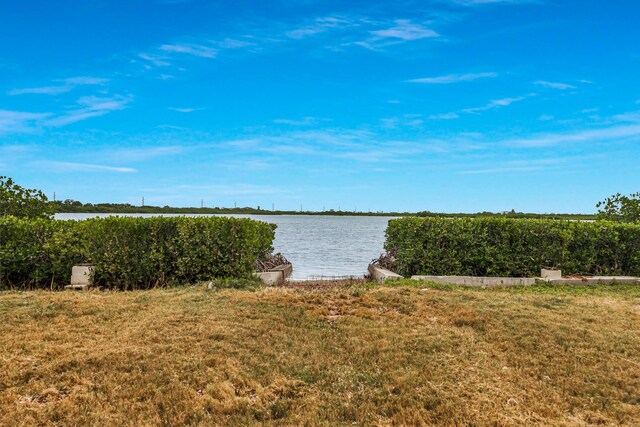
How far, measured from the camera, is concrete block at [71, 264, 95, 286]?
928cm

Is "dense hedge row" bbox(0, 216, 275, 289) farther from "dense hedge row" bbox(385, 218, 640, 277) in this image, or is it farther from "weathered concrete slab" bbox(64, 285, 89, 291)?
"dense hedge row" bbox(385, 218, 640, 277)

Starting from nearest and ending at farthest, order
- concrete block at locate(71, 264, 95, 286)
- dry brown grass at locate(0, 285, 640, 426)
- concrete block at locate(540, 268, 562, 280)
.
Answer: dry brown grass at locate(0, 285, 640, 426) < concrete block at locate(71, 264, 95, 286) < concrete block at locate(540, 268, 562, 280)

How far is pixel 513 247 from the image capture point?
11125 mm

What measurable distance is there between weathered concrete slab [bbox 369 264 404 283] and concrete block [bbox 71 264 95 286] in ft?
21.2

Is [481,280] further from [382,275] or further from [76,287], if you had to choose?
[76,287]

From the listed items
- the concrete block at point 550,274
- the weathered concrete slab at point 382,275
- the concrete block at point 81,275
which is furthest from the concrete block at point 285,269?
the concrete block at point 550,274

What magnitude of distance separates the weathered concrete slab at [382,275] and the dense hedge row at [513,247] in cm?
45

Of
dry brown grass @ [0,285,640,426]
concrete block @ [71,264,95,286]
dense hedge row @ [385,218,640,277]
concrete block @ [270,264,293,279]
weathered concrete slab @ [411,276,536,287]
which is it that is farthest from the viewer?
concrete block @ [270,264,293,279]

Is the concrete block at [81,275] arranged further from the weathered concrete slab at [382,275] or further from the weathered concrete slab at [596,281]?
the weathered concrete slab at [596,281]

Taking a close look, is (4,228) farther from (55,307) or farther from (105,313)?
(105,313)

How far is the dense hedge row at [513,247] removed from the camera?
11.0 meters

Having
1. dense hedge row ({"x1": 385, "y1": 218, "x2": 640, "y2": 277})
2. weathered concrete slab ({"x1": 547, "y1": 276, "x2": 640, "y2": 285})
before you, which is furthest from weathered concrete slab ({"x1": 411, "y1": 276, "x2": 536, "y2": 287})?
weathered concrete slab ({"x1": 547, "y1": 276, "x2": 640, "y2": 285})

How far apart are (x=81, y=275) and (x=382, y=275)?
22.7 ft

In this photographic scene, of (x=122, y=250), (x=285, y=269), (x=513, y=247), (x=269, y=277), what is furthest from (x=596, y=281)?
(x=122, y=250)
